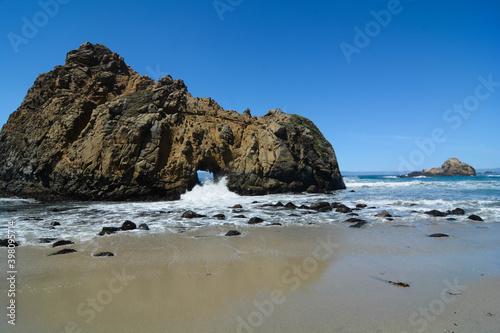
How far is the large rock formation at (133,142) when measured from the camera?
2380 cm

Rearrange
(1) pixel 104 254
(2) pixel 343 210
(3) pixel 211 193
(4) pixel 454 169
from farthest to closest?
(4) pixel 454 169 → (3) pixel 211 193 → (2) pixel 343 210 → (1) pixel 104 254

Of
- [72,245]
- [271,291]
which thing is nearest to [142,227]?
[72,245]

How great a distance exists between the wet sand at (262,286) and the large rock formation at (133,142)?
1598cm

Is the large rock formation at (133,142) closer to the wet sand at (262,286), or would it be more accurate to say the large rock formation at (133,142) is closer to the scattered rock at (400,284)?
the wet sand at (262,286)

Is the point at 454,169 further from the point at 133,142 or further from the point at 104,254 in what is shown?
the point at 104,254

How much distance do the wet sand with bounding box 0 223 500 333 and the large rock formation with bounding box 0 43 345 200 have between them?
629 inches

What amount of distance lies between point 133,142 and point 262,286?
71.4 feet

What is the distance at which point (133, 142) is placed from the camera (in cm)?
2403

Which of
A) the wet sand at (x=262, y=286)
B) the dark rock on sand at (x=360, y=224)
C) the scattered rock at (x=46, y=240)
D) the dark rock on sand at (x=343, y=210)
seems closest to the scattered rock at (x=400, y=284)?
the wet sand at (x=262, y=286)

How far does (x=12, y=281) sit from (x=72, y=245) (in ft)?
9.63

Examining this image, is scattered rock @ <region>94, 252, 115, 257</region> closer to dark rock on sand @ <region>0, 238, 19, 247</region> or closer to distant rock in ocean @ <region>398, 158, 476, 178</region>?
dark rock on sand @ <region>0, 238, 19, 247</region>

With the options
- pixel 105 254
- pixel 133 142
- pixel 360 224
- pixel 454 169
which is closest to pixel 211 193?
pixel 133 142

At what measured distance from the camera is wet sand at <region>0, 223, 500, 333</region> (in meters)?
4.15

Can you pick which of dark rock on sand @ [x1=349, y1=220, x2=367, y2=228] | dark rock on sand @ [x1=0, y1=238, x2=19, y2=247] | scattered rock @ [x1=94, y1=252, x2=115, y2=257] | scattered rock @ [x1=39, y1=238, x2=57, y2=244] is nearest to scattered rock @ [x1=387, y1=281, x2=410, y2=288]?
dark rock on sand @ [x1=349, y1=220, x2=367, y2=228]
